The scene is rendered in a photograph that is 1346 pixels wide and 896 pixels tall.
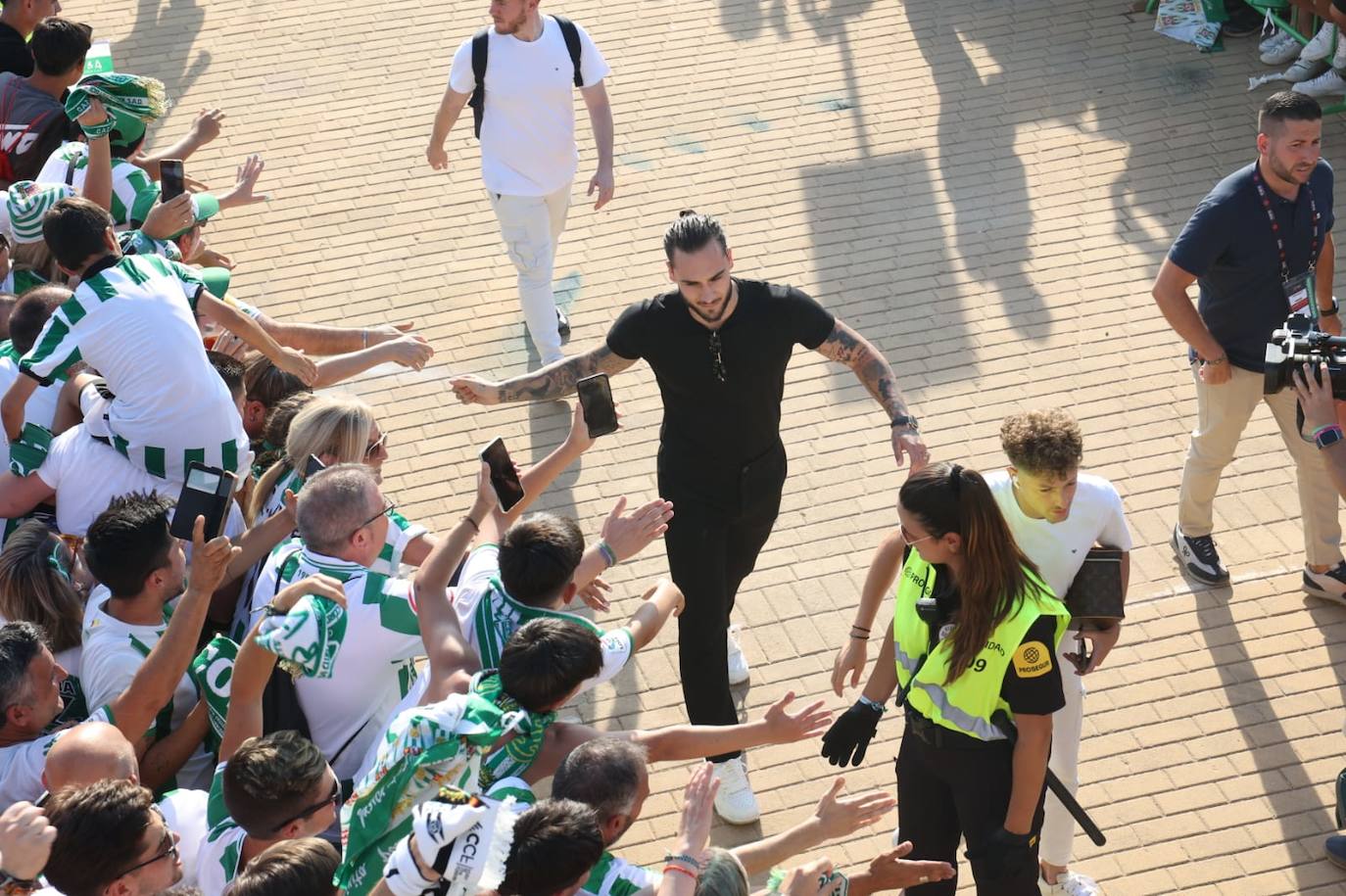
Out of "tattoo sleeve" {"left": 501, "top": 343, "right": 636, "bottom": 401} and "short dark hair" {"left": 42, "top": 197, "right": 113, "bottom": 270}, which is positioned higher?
"short dark hair" {"left": 42, "top": 197, "right": 113, "bottom": 270}

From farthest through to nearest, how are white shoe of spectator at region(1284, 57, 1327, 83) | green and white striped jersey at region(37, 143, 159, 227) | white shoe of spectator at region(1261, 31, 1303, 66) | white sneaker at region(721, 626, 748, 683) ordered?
white shoe of spectator at region(1261, 31, 1303, 66) → white shoe of spectator at region(1284, 57, 1327, 83) → green and white striped jersey at region(37, 143, 159, 227) → white sneaker at region(721, 626, 748, 683)

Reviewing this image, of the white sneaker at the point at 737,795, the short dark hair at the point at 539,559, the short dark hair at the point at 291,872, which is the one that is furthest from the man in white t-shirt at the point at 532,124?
the short dark hair at the point at 291,872

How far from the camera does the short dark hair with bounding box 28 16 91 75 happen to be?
23.8ft

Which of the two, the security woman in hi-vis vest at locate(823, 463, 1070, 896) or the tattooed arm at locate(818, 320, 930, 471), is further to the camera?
the tattooed arm at locate(818, 320, 930, 471)

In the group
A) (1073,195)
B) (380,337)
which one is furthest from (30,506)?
(1073,195)

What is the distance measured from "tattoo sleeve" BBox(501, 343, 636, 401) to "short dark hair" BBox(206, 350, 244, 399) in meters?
1.07

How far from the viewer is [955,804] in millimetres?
4180

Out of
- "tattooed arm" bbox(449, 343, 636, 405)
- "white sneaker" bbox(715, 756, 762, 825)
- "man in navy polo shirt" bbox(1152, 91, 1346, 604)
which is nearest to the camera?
"tattooed arm" bbox(449, 343, 636, 405)

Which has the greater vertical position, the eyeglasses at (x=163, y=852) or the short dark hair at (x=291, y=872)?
the short dark hair at (x=291, y=872)

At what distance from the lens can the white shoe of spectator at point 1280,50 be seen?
30.8 feet

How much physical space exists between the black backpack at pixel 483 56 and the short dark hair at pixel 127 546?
3.11 m

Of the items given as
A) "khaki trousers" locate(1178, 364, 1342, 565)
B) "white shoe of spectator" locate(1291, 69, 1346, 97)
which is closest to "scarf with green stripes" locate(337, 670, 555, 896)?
"khaki trousers" locate(1178, 364, 1342, 565)

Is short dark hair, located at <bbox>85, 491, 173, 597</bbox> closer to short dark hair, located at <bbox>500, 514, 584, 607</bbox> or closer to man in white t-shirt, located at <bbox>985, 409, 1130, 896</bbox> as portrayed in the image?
short dark hair, located at <bbox>500, 514, 584, 607</bbox>

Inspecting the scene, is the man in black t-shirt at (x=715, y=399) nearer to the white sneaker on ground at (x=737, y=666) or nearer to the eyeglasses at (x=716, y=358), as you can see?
the eyeglasses at (x=716, y=358)
